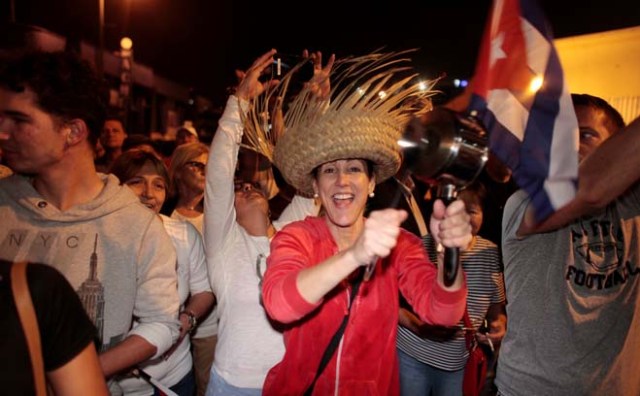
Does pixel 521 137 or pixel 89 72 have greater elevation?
pixel 89 72

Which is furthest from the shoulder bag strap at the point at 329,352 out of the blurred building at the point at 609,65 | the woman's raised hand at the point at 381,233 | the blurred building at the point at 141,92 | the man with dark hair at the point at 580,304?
the blurred building at the point at 141,92

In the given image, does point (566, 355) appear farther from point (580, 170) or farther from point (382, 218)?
point (382, 218)

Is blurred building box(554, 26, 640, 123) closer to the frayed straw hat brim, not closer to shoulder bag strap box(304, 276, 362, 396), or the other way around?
the frayed straw hat brim

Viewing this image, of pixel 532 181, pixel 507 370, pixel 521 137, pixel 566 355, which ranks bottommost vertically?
pixel 507 370

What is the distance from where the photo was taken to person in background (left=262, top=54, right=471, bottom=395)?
2.16 m

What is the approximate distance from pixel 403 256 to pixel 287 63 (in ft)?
4.88

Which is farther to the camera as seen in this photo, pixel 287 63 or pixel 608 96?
pixel 608 96

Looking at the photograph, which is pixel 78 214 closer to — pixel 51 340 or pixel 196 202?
pixel 51 340

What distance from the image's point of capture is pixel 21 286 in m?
1.47

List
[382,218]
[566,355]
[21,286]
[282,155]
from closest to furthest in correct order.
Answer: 1. [21,286]
2. [382,218]
3. [566,355]
4. [282,155]

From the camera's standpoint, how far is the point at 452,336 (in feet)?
11.8

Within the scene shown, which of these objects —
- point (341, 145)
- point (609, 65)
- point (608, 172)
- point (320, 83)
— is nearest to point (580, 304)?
point (608, 172)

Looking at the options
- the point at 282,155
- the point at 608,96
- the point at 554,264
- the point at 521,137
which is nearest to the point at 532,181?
the point at 521,137

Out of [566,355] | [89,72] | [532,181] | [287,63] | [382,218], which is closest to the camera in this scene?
[382,218]
